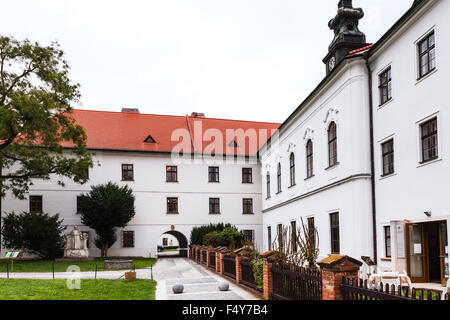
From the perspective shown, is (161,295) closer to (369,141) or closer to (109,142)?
(369,141)

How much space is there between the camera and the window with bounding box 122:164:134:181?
110ft

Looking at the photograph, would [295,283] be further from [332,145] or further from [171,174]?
[171,174]

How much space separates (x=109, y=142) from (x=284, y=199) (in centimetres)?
1434

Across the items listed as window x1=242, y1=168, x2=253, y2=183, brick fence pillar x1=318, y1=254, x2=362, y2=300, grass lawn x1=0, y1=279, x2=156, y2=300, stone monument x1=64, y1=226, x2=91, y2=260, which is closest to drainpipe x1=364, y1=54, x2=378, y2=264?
grass lawn x1=0, y1=279, x2=156, y2=300

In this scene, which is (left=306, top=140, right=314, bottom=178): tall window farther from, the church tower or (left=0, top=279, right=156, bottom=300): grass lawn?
(left=0, top=279, right=156, bottom=300): grass lawn

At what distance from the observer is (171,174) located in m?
34.8

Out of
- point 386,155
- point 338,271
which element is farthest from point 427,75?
point 338,271

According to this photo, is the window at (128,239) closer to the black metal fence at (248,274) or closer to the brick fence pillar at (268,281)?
the black metal fence at (248,274)

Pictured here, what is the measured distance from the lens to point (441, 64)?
1209 cm

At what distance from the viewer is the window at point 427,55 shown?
12812 millimetres

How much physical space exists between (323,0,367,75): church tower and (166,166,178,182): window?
1584cm

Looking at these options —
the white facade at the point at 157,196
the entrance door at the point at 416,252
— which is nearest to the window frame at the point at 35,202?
the white facade at the point at 157,196

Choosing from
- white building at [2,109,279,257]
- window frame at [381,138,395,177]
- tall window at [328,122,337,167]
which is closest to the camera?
window frame at [381,138,395,177]

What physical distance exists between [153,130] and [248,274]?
79.5 feet
